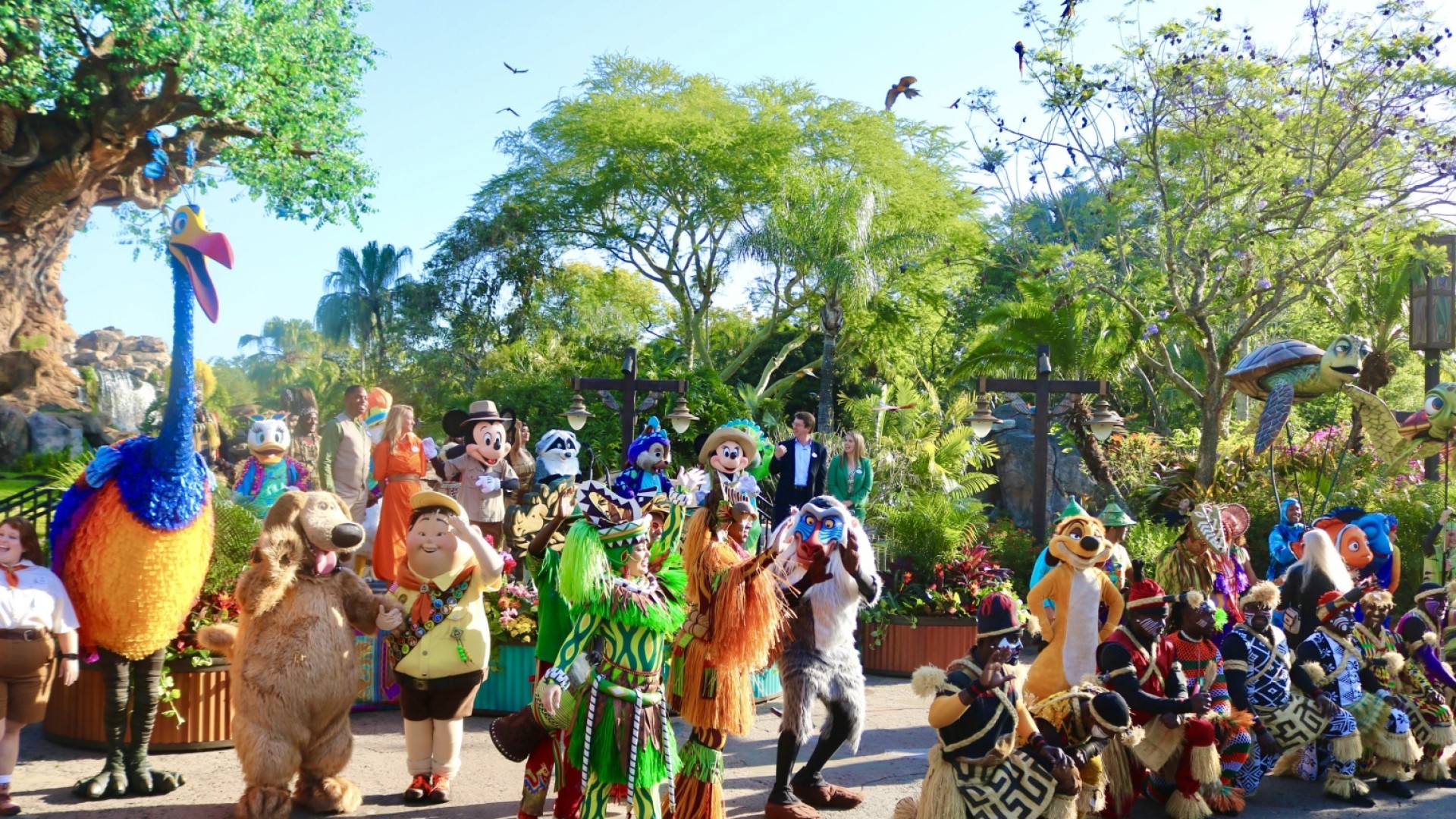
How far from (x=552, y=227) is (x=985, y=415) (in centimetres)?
1963

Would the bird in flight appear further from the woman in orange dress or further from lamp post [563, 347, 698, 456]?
the woman in orange dress

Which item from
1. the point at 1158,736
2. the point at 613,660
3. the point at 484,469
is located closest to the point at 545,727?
the point at 613,660

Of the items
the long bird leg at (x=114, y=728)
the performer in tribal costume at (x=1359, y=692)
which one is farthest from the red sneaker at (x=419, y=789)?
the performer in tribal costume at (x=1359, y=692)

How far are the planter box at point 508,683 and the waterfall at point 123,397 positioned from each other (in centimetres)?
2042

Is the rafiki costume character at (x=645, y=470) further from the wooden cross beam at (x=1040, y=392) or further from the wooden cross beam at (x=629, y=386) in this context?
the wooden cross beam at (x=1040, y=392)

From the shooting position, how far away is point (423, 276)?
29922 mm

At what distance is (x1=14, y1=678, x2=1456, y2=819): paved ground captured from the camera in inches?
220

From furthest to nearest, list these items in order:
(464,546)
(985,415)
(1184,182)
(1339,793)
A: (1184,182)
(985,415)
(1339,793)
(464,546)

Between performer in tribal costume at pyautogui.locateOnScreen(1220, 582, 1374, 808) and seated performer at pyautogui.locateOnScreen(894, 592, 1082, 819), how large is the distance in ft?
6.96

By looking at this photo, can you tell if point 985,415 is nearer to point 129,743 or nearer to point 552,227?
point 129,743

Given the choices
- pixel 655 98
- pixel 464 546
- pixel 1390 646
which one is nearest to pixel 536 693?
pixel 464 546

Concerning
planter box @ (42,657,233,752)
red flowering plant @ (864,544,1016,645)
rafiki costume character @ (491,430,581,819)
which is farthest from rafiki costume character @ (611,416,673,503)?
red flowering plant @ (864,544,1016,645)

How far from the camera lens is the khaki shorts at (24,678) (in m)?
5.21

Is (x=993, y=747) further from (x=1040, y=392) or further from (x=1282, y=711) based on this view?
(x=1040, y=392)
